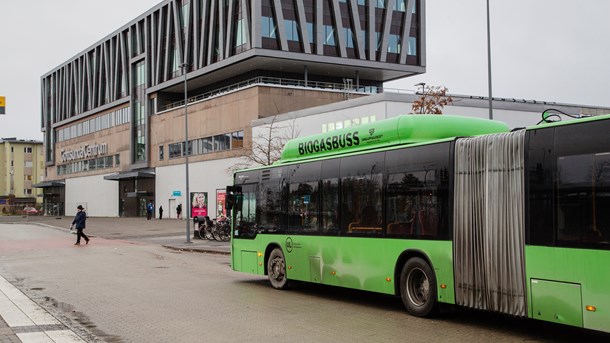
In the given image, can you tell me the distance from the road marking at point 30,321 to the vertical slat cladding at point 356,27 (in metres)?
54.0

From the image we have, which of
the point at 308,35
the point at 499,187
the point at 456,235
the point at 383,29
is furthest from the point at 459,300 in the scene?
the point at 383,29

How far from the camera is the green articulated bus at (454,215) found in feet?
24.4

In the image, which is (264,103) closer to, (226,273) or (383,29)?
(383,29)

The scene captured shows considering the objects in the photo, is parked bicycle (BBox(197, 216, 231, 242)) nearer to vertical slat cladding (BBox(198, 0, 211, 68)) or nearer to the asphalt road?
the asphalt road

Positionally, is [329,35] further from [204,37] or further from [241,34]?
[204,37]

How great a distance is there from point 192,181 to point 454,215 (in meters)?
55.4

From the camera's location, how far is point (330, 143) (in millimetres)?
12781

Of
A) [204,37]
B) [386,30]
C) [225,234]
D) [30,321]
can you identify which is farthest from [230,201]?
[386,30]

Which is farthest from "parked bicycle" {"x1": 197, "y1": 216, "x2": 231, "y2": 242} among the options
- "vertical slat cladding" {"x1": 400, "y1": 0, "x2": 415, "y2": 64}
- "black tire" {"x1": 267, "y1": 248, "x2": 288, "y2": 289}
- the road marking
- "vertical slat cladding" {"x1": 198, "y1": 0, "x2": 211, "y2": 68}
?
"vertical slat cladding" {"x1": 400, "y1": 0, "x2": 415, "y2": 64}

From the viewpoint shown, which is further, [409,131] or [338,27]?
[338,27]

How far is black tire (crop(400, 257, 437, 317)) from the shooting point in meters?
9.59

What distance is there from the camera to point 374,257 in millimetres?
10781

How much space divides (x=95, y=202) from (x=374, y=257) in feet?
279

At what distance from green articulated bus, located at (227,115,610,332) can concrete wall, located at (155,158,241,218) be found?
42158 millimetres
